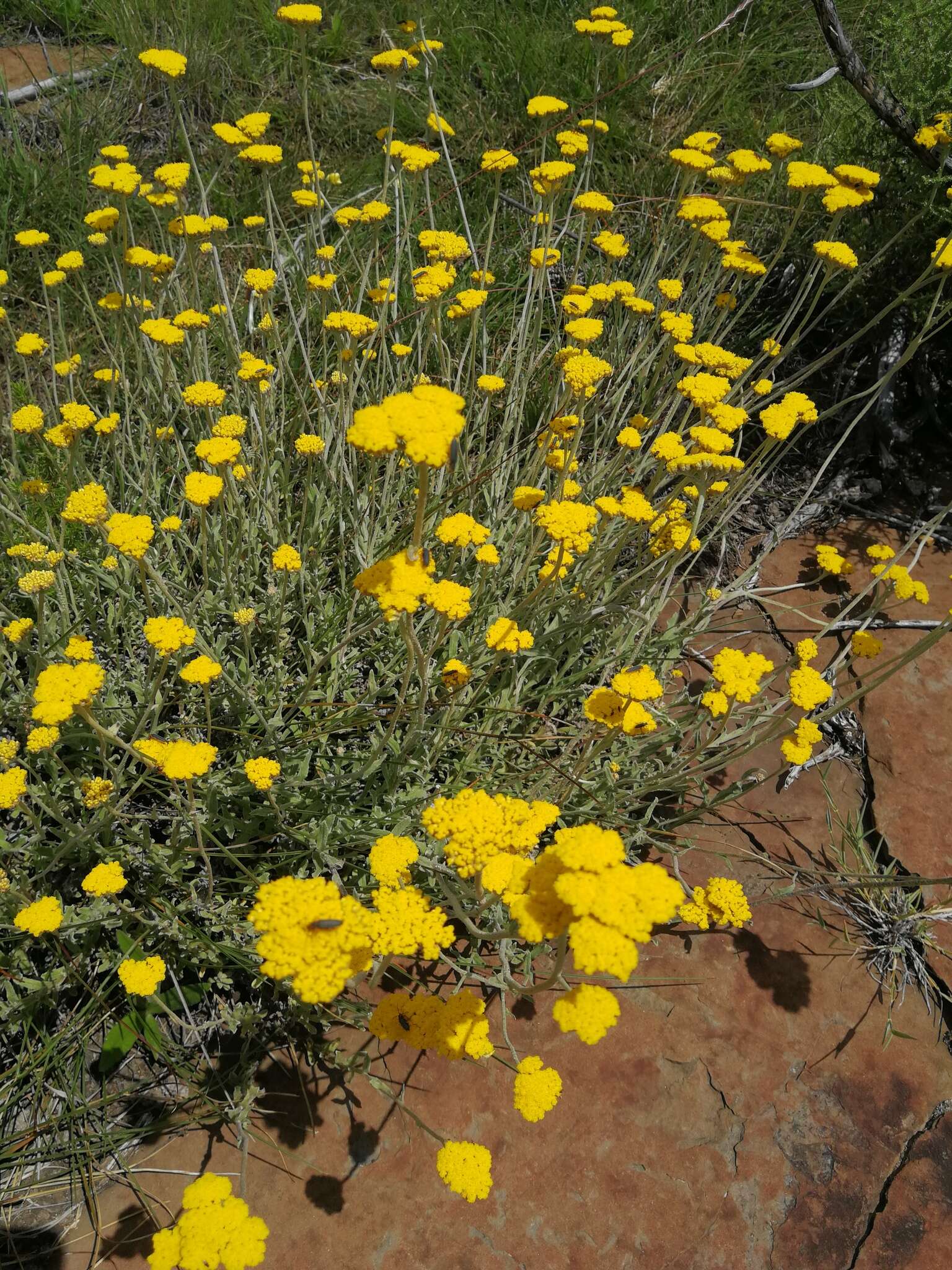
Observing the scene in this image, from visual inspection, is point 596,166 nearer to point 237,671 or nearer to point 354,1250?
point 237,671

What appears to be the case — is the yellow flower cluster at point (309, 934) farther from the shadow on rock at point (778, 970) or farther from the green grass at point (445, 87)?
the green grass at point (445, 87)

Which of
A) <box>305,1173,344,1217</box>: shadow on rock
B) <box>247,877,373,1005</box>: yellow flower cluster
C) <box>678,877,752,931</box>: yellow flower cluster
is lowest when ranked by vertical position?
<box>305,1173,344,1217</box>: shadow on rock

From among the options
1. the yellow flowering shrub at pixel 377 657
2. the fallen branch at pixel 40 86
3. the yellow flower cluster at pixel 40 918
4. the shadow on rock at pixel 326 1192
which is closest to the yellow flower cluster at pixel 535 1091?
the yellow flowering shrub at pixel 377 657

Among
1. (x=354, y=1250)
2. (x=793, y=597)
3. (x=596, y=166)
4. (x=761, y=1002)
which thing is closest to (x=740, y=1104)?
(x=761, y=1002)

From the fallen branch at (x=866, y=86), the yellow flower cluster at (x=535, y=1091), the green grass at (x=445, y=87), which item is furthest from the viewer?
the green grass at (x=445, y=87)

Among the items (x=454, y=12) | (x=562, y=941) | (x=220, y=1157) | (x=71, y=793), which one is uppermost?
(x=454, y=12)

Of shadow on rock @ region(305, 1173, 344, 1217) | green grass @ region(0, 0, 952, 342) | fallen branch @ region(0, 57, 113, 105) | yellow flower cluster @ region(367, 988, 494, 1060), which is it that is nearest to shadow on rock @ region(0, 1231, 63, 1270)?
shadow on rock @ region(305, 1173, 344, 1217)

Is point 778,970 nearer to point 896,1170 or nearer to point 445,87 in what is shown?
point 896,1170

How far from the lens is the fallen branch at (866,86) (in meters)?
3.03

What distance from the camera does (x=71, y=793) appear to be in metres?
2.52

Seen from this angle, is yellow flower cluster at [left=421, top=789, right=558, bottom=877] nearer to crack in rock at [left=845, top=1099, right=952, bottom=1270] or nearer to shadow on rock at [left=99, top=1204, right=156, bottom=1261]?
shadow on rock at [left=99, top=1204, right=156, bottom=1261]

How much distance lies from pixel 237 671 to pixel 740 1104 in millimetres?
2011

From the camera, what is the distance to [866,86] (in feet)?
10.5

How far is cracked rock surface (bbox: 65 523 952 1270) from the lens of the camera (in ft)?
6.15
